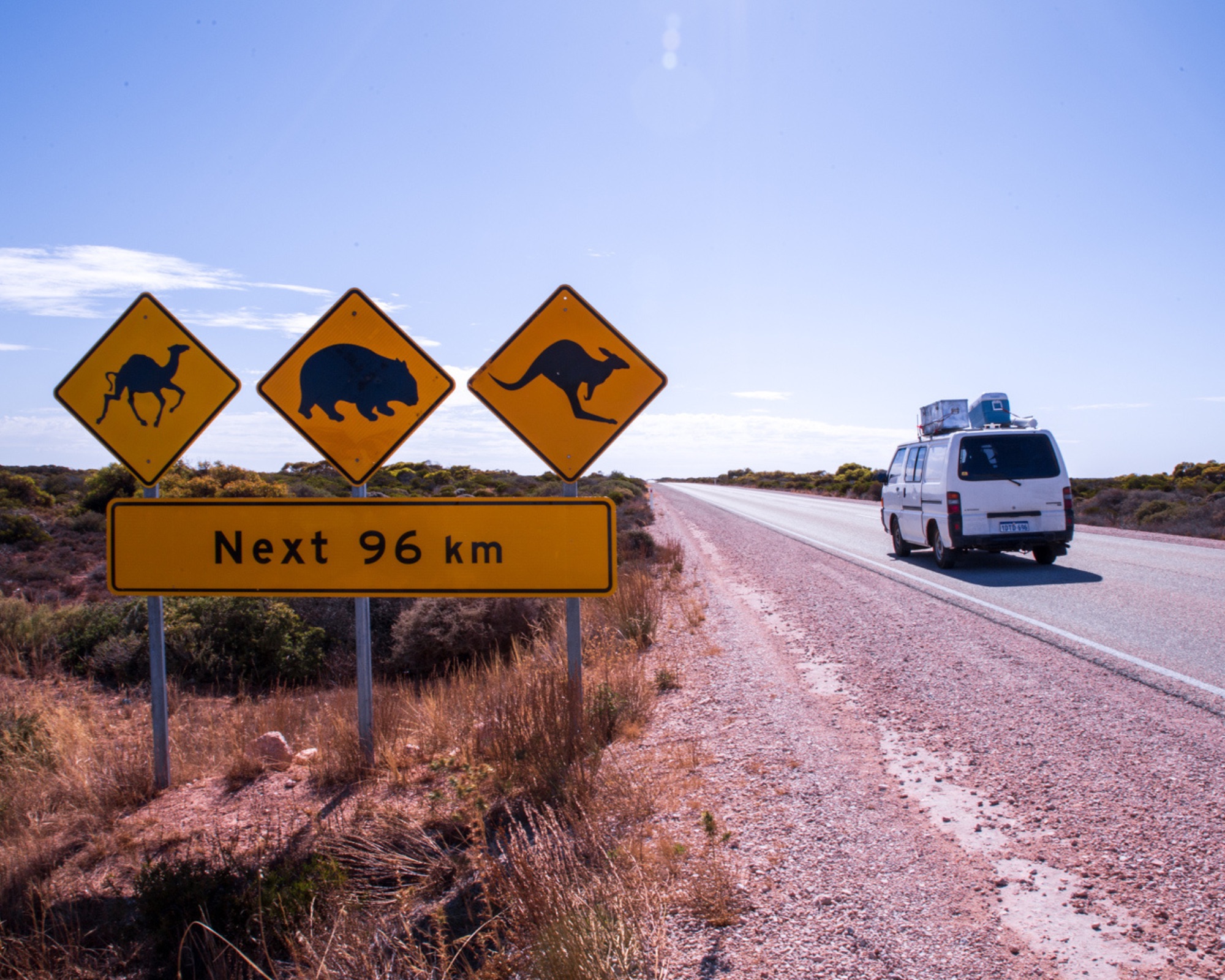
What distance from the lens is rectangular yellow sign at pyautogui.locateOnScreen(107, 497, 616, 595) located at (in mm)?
4426

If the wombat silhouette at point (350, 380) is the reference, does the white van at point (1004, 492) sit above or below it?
below

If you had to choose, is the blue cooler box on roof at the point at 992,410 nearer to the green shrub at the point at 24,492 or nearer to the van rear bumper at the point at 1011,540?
the van rear bumper at the point at 1011,540

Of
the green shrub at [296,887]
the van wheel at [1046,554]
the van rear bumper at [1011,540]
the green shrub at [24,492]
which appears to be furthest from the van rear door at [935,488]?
the green shrub at [24,492]

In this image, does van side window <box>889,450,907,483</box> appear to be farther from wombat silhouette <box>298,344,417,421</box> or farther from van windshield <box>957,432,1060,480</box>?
wombat silhouette <box>298,344,417,421</box>

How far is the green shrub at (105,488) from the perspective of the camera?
21.9 metres

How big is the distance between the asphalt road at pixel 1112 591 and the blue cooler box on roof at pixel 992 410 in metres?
2.42

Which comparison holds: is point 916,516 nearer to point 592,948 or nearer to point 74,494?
point 592,948

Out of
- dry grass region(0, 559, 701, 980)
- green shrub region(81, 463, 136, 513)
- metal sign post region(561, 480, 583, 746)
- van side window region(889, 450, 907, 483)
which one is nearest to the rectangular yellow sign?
metal sign post region(561, 480, 583, 746)

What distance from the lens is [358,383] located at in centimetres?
471

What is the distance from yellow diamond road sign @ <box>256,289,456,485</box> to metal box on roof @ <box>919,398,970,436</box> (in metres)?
11.6

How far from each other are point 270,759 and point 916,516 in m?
11.7

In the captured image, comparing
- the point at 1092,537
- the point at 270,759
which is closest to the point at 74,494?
the point at 270,759

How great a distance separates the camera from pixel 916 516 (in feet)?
45.2

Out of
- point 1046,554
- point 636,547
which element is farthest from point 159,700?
point 636,547
